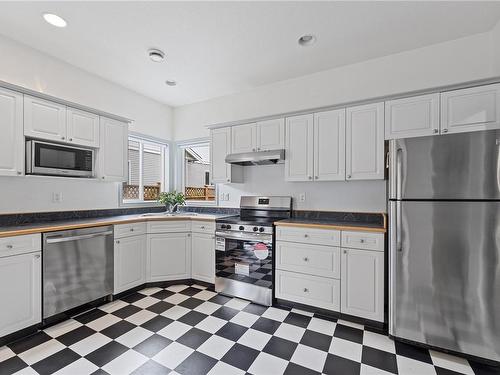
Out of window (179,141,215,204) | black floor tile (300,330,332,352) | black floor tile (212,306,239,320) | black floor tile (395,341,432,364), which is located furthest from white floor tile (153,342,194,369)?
window (179,141,215,204)

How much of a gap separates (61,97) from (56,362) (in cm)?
260

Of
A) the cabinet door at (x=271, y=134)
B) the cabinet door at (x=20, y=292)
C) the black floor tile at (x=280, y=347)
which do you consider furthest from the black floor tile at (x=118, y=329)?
the cabinet door at (x=271, y=134)

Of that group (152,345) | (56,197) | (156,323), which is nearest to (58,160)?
(56,197)

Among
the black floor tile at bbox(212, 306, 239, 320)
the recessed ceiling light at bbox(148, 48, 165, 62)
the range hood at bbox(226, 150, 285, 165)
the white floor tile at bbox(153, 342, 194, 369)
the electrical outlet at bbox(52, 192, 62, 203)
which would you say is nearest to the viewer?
the white floor tile at bbox(153, 342, 194, 369)

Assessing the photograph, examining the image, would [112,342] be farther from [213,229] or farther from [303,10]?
[303,10]

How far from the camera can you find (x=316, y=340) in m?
2.07

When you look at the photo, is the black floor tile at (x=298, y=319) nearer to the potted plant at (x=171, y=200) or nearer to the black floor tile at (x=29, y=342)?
the black floor tile at (x=29, y=342)

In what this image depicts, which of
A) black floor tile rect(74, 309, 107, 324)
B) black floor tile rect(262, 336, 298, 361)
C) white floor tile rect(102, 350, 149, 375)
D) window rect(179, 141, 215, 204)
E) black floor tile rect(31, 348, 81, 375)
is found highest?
window rect(179, 141, 215, 204)

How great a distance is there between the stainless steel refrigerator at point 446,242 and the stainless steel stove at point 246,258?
1199 millimetres

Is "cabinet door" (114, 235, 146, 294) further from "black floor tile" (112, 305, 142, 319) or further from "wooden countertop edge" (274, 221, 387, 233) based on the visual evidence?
"wooden countertop edge" (274, 221, 387, 233)

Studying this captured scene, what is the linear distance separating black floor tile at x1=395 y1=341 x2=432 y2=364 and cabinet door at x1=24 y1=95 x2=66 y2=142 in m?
3.69

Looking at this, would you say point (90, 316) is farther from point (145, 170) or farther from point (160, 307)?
point (145, 170)

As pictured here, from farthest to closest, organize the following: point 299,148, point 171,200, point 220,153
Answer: point 171,200
point 220,153
point 299,148

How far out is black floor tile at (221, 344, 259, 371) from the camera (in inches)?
69.9
